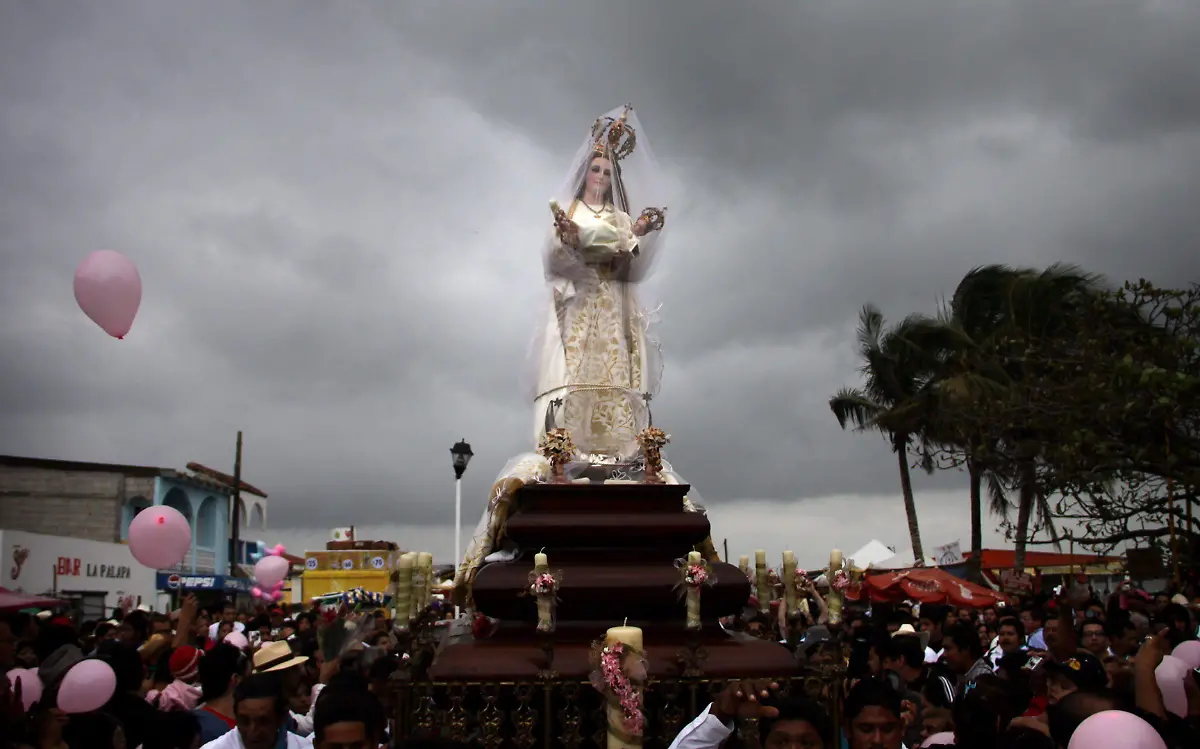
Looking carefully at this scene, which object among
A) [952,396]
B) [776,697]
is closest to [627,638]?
[776,697]

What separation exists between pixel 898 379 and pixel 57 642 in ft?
83.0

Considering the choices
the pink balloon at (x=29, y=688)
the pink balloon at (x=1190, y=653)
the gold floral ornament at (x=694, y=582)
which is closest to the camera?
the pink balloon at (x=29, y=688)

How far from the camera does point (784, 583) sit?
27.3ft

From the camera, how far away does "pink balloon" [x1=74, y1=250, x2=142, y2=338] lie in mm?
8992

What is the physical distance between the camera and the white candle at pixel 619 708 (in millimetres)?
5570

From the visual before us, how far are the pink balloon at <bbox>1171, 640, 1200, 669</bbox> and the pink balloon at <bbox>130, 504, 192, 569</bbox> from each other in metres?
9.30

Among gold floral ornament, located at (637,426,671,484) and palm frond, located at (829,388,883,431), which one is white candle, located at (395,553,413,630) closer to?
gold floral ornament, located at (637,426,671,484)

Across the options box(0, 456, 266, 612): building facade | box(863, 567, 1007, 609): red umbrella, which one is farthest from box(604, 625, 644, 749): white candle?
box(0, 456, 266, 612): building facade

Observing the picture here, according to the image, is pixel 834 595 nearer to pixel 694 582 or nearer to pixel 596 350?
pixel 694 582

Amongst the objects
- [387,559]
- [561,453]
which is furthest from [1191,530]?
[387,559]

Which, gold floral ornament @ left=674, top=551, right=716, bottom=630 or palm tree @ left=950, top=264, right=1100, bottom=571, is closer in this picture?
gold floral ornament @ left=674, top=551, right=716, bottom=630

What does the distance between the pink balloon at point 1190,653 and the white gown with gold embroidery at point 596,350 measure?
480 centimetres

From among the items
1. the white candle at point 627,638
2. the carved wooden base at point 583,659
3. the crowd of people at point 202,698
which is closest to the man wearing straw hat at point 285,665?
the crowd of people at point 202,698

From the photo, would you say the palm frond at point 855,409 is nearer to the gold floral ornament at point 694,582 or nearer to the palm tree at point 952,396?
the palm tree at point 952,396
